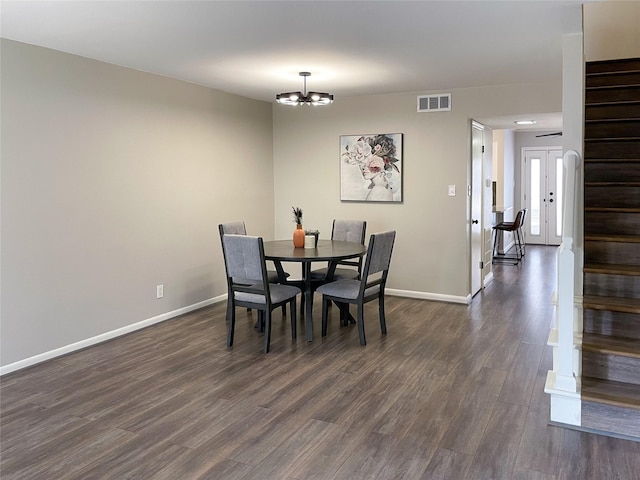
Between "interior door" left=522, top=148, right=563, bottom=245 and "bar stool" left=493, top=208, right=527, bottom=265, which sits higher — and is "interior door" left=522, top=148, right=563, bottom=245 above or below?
above

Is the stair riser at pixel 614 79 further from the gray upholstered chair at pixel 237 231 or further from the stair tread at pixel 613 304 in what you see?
the gray upholstered chair at pixel 237 231

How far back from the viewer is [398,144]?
5.98 meters

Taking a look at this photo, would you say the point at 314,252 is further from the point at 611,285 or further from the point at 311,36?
the point at 611,285

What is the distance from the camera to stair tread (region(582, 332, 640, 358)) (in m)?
2.80

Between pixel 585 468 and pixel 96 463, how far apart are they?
7.71 feet

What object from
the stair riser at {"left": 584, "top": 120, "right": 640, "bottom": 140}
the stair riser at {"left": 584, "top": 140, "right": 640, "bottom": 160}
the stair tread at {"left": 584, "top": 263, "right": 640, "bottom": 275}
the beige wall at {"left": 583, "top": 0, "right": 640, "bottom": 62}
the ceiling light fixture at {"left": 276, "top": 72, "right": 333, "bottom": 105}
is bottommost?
the stair tread at {"left": 584, "top": 263, "right": 640, "bottom": 275}

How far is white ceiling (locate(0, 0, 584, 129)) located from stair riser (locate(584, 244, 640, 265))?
4.68ft

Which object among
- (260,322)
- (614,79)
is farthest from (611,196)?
(260,322)

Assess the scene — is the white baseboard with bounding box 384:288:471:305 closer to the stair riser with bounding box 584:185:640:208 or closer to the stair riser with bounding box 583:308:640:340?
the stair riser with bounding box 584:185:640:208

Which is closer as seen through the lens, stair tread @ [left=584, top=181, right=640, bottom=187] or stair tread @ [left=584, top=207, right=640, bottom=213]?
stair tread @ [left=584, top=207, right=640, bottom=213]

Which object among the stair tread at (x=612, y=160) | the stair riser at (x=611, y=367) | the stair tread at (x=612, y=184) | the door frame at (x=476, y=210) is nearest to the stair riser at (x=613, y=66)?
the door frame at (x=476, y=210)

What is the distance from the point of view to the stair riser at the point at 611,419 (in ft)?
8.87

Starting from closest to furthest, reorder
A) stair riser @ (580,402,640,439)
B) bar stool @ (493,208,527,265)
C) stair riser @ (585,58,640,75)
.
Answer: stair riser @ (580,402,640,439)
stair riser @ (585,58,640,75)
bar stool @ (493,208,527,265)

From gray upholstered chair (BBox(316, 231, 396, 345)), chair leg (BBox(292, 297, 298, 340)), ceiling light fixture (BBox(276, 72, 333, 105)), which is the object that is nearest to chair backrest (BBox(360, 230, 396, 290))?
gray upholstered chair (BBox(316, 231, 396, 345))
